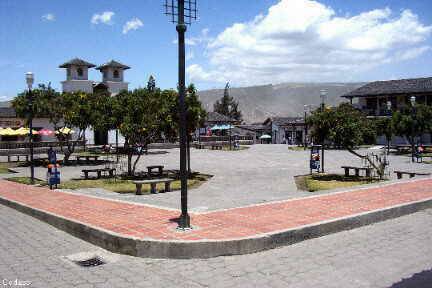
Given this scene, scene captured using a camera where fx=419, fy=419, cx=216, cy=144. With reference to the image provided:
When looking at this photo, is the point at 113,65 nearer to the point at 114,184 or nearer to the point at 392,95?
the point at 392,95

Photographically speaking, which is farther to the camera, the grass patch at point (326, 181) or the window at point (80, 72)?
the window at point (80, 72)

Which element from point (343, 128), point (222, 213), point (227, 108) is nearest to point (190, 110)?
point (343, 128)

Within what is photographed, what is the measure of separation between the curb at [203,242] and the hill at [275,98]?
13462 cm

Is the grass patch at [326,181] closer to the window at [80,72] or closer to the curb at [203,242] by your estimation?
the curb at [203,242]

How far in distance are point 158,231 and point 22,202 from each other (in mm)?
5860

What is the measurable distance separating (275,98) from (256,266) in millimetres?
170028

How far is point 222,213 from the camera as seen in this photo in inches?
338

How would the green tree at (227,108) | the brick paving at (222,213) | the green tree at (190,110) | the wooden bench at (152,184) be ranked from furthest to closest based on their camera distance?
the green tree at (227,108) < the green tree at (190,110) < the wooden bench at (152,184) < the brick paving at (222,213)

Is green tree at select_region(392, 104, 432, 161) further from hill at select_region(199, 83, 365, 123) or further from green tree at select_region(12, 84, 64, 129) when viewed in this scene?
hill at select_region(199, 83, 365, 123)

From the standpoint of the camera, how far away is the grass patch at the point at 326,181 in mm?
14950

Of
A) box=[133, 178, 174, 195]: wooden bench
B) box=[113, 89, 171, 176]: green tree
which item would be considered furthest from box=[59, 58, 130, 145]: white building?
box=[133, 178, 174, 195]: wooden bench

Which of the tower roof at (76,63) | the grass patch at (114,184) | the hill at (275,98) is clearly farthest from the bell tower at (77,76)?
the hill at (275,98)

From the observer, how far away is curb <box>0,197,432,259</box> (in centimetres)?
640

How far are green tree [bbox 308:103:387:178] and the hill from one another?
12534 centimetres
